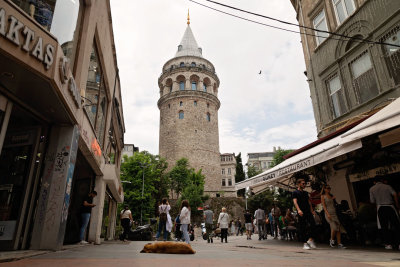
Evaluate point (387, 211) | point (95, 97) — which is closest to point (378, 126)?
point (387, 211)

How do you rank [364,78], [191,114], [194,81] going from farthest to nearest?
[194,81], [191,114], [364,78]

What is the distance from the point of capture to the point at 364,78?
30.5 ft

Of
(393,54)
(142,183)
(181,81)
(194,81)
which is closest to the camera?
(393,54)

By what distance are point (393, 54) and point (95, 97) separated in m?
9.50

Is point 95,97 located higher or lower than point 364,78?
lower

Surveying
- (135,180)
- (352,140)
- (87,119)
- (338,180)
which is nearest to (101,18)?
(87,119)

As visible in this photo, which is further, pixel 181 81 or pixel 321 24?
pixel 181 81

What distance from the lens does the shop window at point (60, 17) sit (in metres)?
4.90

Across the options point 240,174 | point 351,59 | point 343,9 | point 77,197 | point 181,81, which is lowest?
point 77,197

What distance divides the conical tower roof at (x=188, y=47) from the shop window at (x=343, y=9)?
38.8 m

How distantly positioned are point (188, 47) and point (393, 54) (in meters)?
44.5

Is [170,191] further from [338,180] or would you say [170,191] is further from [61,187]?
[61,187]

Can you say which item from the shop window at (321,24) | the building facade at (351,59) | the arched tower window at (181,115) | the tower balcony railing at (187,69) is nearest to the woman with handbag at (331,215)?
the building facade at (351,59)

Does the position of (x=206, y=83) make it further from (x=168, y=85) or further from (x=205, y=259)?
(x=205, y=259)
